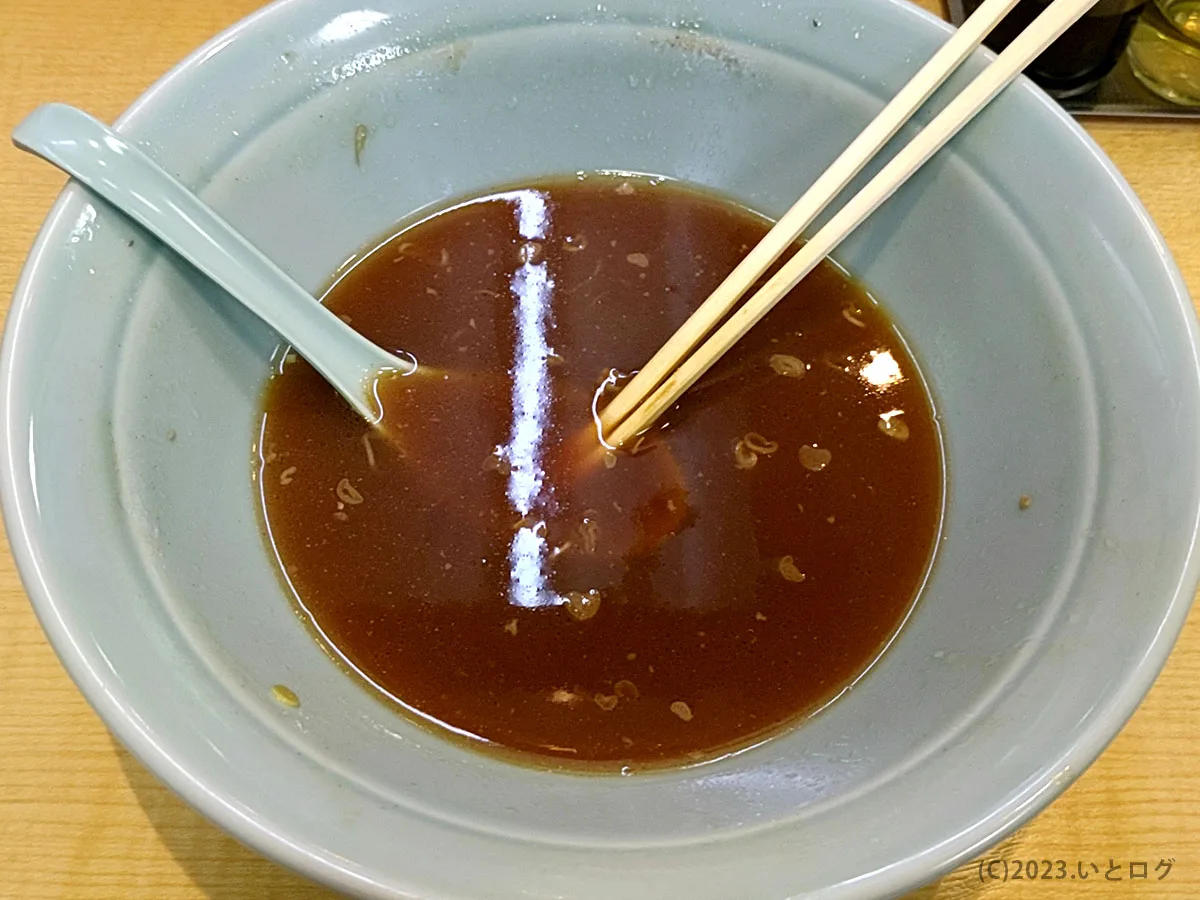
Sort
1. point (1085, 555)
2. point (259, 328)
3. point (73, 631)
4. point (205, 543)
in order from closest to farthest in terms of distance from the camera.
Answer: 1. point (73, 631)
2. point (1085, 555)
3. point (205, 543)
4. point (259, 328)

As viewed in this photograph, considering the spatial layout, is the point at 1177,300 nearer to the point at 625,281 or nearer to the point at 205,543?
the point at 625,281

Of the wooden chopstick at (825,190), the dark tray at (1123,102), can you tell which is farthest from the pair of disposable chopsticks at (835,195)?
the dark tray at (1123,102)

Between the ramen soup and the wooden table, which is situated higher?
the ramen soup

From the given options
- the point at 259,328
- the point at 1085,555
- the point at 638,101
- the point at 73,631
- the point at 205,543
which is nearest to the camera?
the point at 73,631

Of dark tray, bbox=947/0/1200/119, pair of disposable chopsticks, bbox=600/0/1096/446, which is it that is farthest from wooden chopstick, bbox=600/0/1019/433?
dark tray, bbox=947/0/1200/119

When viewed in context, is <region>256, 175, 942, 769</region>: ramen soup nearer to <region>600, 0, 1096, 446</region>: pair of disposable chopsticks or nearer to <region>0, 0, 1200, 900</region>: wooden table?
<region>600, 0, 1096, 446</region>: pair of disposable chopsticks

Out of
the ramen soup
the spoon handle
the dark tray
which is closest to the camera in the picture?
the spoon handle

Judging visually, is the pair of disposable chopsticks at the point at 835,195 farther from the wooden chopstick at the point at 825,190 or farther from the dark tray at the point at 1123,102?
the dark tray at the point at 1123,102

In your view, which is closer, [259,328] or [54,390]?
[54,390]

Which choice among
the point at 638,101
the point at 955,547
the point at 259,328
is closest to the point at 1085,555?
the point at 955,547
